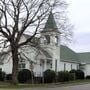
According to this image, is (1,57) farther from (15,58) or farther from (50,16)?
(50,16)

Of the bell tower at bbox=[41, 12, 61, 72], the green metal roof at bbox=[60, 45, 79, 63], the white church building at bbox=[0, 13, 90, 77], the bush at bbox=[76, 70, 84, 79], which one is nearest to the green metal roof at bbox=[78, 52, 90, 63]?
the white church building at bbox=[0, 13, 90, 77]

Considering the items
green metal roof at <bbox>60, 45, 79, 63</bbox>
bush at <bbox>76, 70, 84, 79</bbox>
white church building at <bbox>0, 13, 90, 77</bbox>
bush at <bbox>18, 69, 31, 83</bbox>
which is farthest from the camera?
green metal roof at <bbox>60, 45, 79, 63</bbox>

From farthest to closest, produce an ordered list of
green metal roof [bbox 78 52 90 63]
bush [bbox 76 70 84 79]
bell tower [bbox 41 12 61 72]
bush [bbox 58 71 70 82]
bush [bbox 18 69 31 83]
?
green metal roof [bbox 78 52 90 63], bush [bbox 76 70 84 79], bush [bbox 58 71 70 82], bush [bbox 18 69 31 83], bell tower [bbox 41 12 61 72]

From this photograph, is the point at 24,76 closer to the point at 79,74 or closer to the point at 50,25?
the point at 50,25

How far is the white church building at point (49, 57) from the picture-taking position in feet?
149

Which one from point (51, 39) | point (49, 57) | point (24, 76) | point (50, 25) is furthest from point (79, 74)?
point (50, 25)

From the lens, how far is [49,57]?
56.2m

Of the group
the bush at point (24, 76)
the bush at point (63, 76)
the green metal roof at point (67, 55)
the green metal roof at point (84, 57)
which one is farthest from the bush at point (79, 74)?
the bush at point (24, 76)

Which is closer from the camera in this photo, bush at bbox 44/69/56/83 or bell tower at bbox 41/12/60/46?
bell tower at bbox 41/12/60/46

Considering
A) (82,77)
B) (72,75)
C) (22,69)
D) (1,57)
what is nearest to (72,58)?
(82,77)

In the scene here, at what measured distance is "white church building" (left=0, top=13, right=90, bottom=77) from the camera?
149 ft

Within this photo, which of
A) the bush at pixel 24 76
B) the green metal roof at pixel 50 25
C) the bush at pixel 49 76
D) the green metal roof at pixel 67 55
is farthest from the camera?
the green metal roof at pixel 67 55

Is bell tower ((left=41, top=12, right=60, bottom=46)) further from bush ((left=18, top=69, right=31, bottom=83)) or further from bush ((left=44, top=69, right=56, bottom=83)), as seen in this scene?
bush ((left=18, top=69, right=31, bottom=83))

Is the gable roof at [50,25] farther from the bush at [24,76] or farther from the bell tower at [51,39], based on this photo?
the bush at [24,76]
